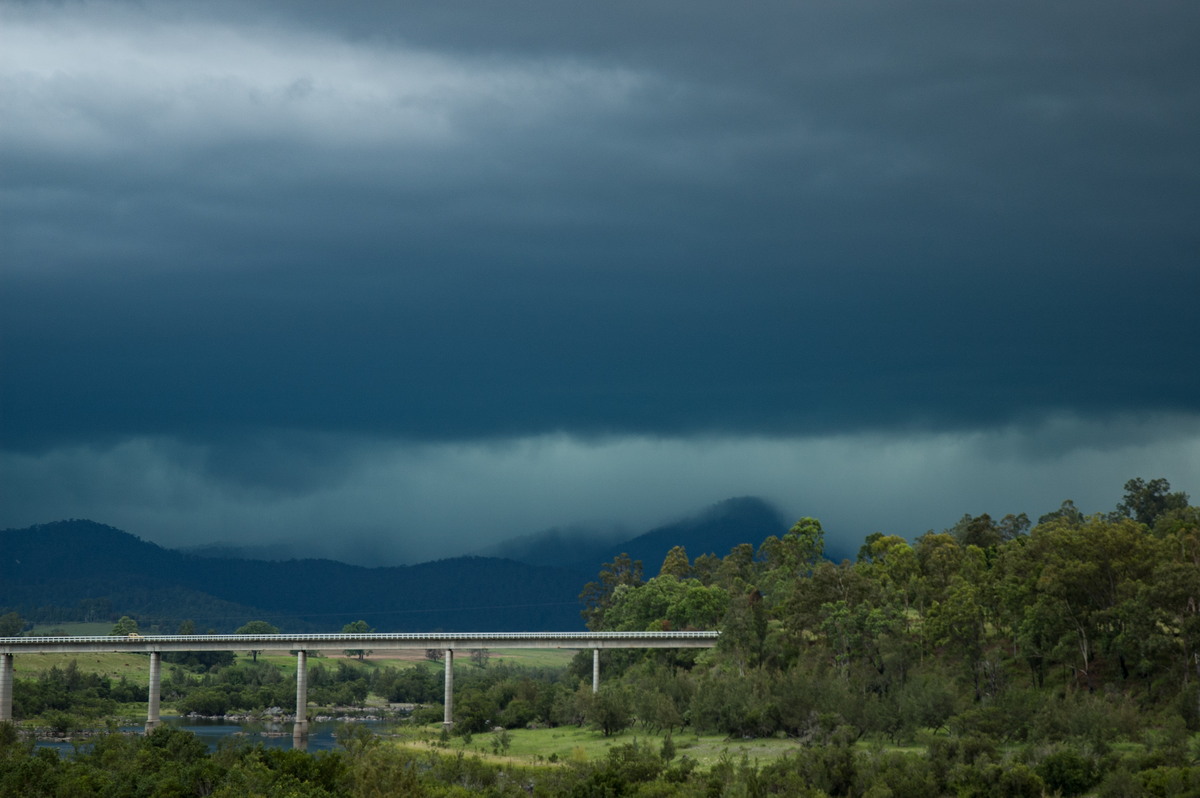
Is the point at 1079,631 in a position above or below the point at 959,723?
above

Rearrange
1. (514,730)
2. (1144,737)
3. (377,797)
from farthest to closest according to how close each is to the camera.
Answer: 1. (514,730)
2. (1144,737)
3. (377,797)

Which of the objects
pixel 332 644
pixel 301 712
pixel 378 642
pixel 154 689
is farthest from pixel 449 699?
pixel 154 689

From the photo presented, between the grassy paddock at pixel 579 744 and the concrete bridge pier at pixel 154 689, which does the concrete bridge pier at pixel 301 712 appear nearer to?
the grassy paddock at pixel 579 744

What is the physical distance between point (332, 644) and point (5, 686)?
1862 inches

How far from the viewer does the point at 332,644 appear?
623 ft

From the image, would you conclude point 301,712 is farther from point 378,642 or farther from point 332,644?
point 378,642

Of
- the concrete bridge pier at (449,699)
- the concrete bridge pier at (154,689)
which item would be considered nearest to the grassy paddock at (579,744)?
the concrete bridge pier at (449,699)

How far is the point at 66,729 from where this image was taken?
18700cm

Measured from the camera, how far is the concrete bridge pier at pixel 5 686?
613ft

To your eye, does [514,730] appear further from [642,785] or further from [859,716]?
[642,785]

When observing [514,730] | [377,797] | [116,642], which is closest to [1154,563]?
[377,797]

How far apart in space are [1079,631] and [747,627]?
4550cm

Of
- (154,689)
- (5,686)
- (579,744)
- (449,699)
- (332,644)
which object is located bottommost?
(579,744)

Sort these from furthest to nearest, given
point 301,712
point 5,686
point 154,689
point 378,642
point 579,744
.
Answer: point 378,642 → point 154,689 → point 5,686 → point 301,712 → point 579,744
